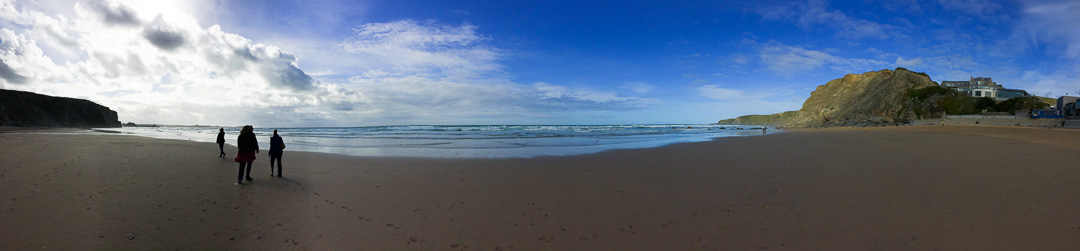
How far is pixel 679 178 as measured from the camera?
9086 mm

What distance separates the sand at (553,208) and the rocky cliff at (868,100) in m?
63.0

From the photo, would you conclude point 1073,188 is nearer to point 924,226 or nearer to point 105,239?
point 924,226

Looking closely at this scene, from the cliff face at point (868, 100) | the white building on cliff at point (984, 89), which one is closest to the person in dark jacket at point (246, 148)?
the cliff face at point (868, 100)

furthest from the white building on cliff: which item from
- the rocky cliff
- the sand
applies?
the sand

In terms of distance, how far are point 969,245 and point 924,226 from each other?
28.5 inches

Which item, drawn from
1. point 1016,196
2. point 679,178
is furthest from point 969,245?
point 679,178

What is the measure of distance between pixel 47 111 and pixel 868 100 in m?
162

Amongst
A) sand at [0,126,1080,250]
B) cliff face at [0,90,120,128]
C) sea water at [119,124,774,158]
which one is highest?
cliff face at [0,90,120,128]

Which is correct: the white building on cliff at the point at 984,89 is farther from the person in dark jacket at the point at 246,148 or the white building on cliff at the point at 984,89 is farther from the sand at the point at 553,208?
the person in dark jacket at the point at 246,148

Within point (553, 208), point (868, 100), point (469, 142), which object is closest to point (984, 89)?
point (868, 100)

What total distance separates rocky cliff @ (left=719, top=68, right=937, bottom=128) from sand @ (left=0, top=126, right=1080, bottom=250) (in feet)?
207

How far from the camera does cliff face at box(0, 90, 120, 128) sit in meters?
66.5

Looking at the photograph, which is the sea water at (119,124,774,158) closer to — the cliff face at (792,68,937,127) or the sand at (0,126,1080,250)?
the sand at (0,126,1080,250)

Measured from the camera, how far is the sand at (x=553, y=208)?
4578 millimetres
